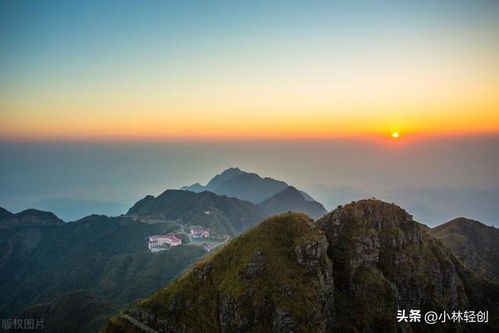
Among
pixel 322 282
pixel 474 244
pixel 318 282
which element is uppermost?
pixel 318 282

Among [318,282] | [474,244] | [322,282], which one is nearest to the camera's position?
[318,282]

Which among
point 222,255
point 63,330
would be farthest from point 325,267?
point 63,330

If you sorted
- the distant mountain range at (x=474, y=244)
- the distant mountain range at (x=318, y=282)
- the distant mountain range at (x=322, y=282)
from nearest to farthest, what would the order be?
1. the distant mountain range at (x=318, y=282)
2. the distant mountain range at (x=322, y=282)
3. the distant mountain range at (x=474, y=244)

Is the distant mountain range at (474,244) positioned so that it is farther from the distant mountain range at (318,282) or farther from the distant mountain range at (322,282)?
the distant mountain range at (318,282)

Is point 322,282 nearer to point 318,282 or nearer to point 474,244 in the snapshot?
point 318,282

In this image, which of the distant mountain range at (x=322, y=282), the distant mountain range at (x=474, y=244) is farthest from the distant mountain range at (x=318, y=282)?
the distant mountain range at (x=474, y=244)

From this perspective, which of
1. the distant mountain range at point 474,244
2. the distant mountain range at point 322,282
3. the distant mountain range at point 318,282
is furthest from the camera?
the distant mountain range at point 474,244

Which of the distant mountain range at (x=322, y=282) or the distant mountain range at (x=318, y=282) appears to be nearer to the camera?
the distant mountain range at (x=318, y=282)

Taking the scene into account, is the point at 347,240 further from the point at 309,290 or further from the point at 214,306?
the point at 214,306

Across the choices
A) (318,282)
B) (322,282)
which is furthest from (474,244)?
(318,282)
